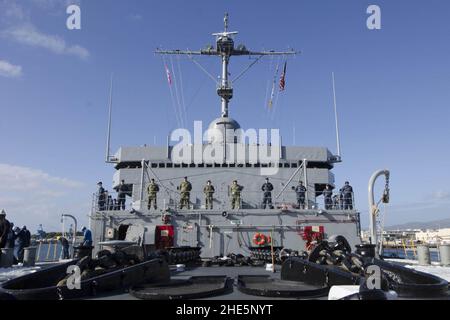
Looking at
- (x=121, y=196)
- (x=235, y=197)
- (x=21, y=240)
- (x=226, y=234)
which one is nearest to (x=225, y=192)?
(x=235, y=197)

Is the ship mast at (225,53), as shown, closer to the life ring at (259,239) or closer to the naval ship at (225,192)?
the naval ship at (225,192)

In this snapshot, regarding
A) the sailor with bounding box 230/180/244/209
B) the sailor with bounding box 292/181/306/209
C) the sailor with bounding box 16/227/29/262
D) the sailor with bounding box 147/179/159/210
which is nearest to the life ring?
the sailor with bounding box 230/180/244/209

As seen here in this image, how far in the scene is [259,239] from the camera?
12.9 meters

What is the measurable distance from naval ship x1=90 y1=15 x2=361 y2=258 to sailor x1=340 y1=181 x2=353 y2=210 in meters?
0.43

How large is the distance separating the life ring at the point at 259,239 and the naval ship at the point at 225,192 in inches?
1.4

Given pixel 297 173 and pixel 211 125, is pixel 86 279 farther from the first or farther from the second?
pixel 211 125

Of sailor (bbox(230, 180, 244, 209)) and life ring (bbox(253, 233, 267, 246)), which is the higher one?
sailor (bbox(230, 180, 244, 209))

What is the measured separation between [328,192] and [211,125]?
7190 mm

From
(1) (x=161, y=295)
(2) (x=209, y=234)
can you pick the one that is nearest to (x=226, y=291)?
(1) (x=161, y=295)

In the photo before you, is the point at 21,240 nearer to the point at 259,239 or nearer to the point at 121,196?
the point at 121,196

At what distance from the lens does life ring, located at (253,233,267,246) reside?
12.9 meters

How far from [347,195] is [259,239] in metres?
4.00

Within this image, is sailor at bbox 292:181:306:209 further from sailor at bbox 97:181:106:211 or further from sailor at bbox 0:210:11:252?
sailor at bbox 0:210:11:252

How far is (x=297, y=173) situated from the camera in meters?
15.9
